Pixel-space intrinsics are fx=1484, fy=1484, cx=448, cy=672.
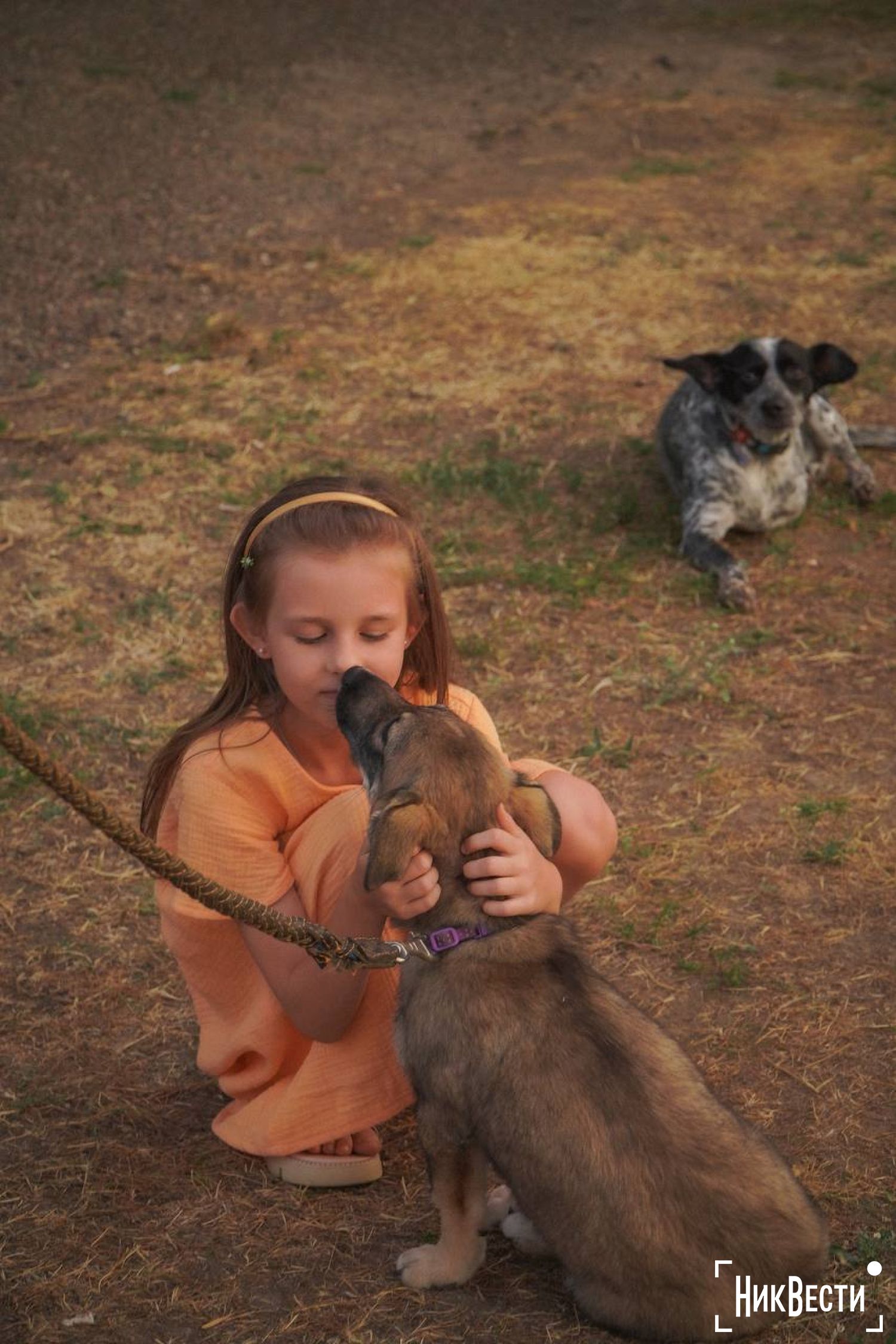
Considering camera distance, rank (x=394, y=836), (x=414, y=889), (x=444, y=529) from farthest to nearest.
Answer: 1. (x=444, y=529)
2. (x=414, y=889)
3. (x=394, y=836)

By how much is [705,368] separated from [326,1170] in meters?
4.92

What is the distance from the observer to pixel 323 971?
3547 millimetres

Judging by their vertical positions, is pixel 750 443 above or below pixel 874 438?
above

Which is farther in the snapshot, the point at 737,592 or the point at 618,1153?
the point at 737,592

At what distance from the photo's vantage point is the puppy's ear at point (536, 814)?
11.2ft

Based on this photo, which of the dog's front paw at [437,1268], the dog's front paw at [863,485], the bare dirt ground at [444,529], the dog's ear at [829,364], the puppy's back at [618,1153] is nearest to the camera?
the puppy's back at [618,1153]

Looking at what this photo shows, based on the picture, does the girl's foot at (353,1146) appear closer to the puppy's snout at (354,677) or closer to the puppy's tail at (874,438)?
the puppy's snout at (354,677)

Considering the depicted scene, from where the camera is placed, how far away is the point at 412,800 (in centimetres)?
313

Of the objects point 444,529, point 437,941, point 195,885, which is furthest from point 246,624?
point 444,529

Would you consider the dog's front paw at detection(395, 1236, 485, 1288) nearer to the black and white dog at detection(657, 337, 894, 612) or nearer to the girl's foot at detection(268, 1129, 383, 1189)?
the girl's foot at detection(268, 1129, 383, 1189)

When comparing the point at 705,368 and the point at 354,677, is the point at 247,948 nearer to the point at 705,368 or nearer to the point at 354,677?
the point at 354,677

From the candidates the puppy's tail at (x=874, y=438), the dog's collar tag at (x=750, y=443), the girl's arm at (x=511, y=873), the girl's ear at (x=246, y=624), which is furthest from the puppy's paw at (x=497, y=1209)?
the puppy's tail at (x=874, y=438)

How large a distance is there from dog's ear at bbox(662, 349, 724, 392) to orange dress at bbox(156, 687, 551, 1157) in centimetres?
398

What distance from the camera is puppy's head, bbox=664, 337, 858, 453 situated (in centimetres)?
746
